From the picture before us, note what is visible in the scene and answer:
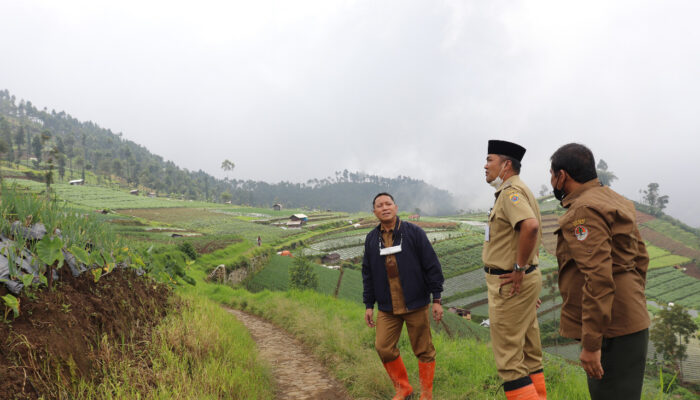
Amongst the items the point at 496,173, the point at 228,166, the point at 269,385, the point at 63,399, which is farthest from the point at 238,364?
the point at 228,166

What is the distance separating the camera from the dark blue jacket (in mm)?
3502

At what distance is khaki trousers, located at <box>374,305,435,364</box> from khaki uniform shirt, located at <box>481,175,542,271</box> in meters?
0.99

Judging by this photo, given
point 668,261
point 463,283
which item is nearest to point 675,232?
point 668,261

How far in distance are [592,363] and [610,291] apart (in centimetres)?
41

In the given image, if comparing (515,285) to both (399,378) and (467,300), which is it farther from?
(467,300)

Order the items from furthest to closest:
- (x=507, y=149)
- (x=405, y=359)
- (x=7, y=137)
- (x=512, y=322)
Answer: (x=7, y=137)
(x=405, y=359)
(x=507, y=149)
(x=512, y=322)

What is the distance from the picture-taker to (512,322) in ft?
8.91

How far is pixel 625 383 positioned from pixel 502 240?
1.19 m

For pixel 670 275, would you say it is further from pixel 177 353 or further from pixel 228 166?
pixel 228 166

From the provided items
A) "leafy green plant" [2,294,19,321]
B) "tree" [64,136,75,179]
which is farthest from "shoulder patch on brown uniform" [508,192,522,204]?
"tree" [64,136,75,179]

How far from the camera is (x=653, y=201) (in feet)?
376

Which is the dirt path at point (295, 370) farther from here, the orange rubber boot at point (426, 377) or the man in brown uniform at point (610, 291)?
the man in brown uniform at point (610, 291)

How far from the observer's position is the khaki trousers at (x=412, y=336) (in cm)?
350

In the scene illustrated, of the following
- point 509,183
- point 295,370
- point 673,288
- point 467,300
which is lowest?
point 673,288
